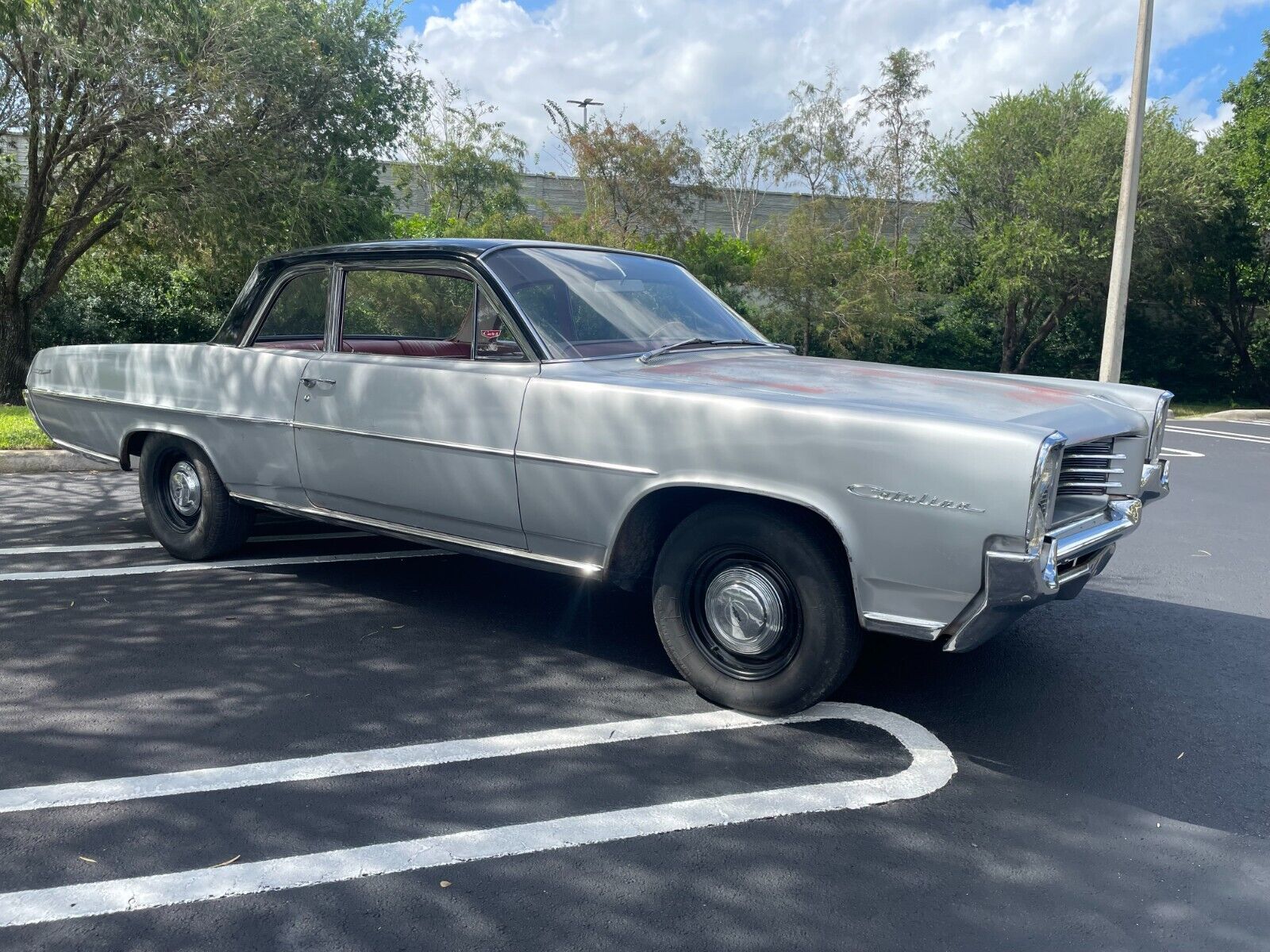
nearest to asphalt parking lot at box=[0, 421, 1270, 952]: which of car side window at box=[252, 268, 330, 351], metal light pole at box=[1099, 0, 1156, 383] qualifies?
car side window at box=[252, 268, 330, 351]

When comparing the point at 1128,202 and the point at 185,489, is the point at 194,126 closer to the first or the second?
the point at 185,489

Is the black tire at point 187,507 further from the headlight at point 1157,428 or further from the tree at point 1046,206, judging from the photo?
the tree at point 1046,206

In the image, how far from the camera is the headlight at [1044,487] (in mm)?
3082

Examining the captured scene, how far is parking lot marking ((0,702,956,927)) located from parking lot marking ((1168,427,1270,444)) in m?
13.9

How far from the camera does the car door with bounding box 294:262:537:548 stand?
423cm

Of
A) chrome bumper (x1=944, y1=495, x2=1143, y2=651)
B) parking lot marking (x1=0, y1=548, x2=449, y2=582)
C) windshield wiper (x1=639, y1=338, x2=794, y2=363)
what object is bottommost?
parking lot marking (x1=0, y1=548, x2=449, y2=582)

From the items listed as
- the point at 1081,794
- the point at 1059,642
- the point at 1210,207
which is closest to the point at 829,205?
the point at 1210,207

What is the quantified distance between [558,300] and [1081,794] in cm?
269

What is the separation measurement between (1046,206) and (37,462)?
19.6m

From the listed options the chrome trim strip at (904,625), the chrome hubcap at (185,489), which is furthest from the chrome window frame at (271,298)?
the chrome trim strip at (904,625)

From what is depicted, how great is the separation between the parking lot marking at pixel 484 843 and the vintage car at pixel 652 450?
0.44 m

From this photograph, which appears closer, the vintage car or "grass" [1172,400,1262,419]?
the vintage car

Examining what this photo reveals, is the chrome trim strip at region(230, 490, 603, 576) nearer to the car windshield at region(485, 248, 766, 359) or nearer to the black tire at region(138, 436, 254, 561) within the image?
the black tire at region(138, 436, 254, 561)

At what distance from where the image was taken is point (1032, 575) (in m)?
3.11
